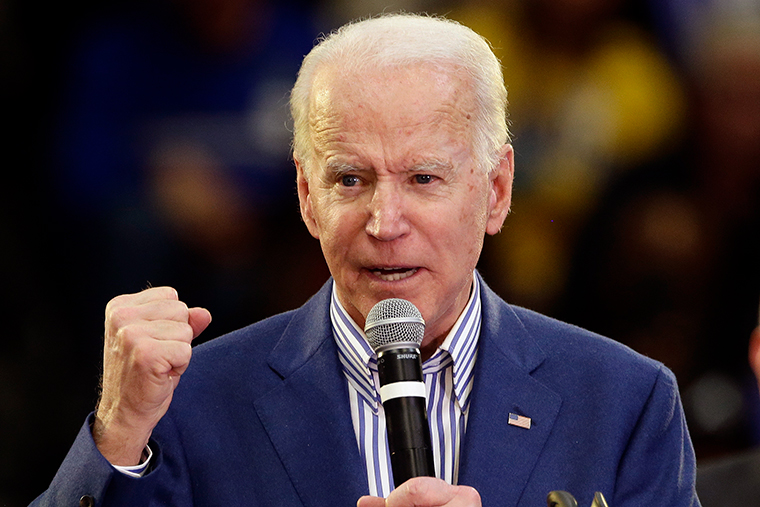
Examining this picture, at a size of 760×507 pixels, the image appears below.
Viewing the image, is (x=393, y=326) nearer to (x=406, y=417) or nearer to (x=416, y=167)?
(x=406, y=417)

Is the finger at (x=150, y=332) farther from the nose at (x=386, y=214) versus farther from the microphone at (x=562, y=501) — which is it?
the microphone at (x=562, y=501)

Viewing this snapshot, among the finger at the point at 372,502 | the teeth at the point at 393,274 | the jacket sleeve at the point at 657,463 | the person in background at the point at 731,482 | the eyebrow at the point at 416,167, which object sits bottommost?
the person in background at the point at 731,482

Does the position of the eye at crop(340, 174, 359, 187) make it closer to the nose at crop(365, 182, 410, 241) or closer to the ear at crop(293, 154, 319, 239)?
the nose at crop(365, 182, 410, 241)

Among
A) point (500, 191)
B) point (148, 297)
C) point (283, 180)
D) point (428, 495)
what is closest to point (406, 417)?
point (428, 495)

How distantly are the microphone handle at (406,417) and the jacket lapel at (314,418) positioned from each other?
1.85 feet

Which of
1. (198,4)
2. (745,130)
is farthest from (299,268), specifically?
(745,130)

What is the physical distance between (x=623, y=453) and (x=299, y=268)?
1.92 metres

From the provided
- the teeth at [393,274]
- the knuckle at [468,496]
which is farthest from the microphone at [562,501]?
the teeth at [393,274]

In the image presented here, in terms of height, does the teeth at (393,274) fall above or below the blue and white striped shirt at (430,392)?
above

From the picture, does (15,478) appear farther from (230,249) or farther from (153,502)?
(153,502)

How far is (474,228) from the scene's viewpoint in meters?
2.16

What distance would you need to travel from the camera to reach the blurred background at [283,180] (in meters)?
3.43

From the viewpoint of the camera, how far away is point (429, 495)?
1.39m

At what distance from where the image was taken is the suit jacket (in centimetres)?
203
